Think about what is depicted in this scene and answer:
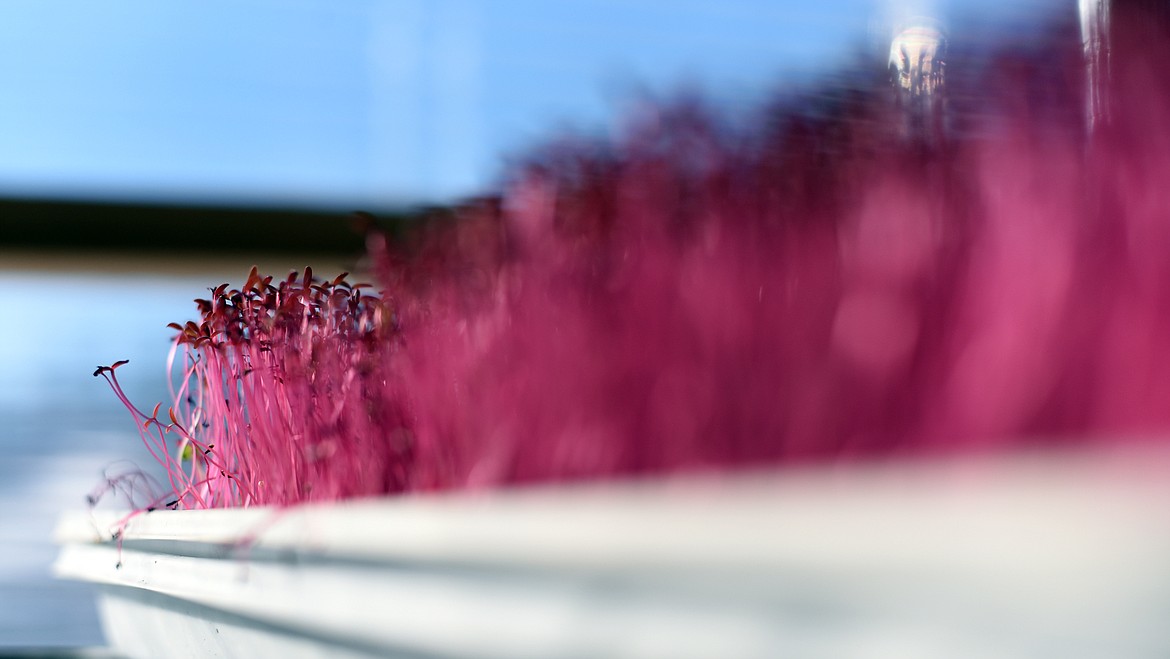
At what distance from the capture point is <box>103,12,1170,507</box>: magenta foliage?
29 cm

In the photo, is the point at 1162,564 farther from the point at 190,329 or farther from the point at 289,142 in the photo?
the point at 289,142

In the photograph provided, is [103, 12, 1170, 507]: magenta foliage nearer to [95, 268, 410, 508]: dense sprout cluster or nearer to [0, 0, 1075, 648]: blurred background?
[95, 268, 410, 508]: dense sprout cluster

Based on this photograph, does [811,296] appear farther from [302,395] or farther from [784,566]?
[302,395]

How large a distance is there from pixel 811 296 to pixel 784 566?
0.43 ft

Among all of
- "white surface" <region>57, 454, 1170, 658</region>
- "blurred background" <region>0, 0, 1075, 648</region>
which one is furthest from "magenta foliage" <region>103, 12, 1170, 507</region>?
"blurred background" <region>0, 0, 1075, 648</region>

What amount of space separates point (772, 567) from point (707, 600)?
0.03m

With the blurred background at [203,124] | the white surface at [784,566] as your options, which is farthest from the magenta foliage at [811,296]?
the blurred background at [203,124]

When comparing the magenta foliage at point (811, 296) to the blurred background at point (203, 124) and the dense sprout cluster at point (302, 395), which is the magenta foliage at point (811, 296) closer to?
the dense sprout cluster at point (302, 395)

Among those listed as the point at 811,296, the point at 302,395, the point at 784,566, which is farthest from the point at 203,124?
the point at 784,566

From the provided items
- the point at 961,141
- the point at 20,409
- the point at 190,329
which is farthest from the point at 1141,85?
the point at 20,409

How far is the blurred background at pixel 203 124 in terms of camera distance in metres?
2.97

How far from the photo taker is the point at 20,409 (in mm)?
3033

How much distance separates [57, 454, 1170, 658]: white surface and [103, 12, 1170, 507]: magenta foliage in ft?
0.17

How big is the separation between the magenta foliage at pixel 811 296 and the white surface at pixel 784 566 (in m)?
0.05
